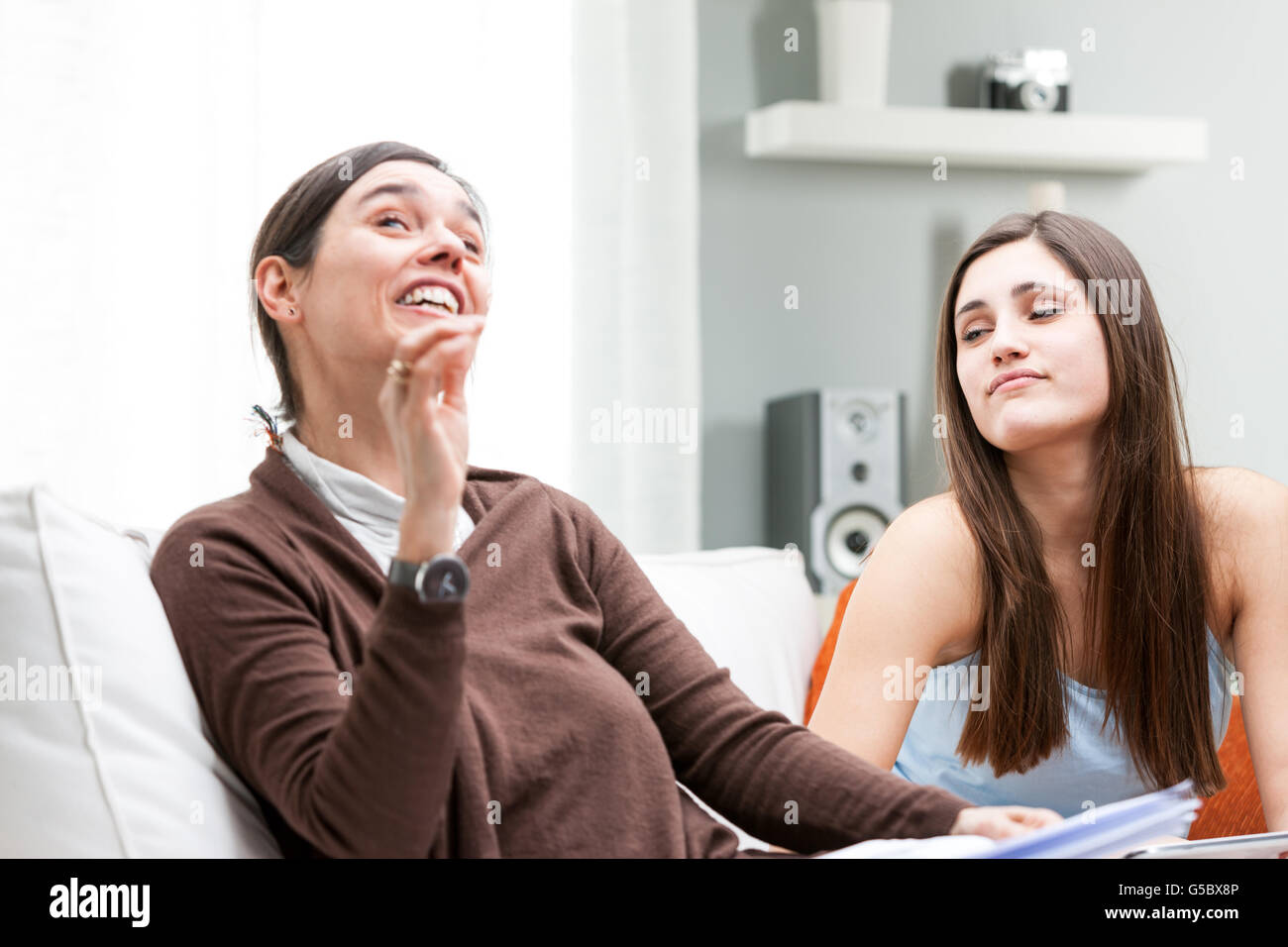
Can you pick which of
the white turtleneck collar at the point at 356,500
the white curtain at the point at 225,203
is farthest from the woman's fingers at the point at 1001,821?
the white curtain at the point at 225,203

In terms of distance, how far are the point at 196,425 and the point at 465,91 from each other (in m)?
0.96

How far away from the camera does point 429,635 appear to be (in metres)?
0.91

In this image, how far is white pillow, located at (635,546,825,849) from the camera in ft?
5.80

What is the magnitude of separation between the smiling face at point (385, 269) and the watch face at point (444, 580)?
328 millimetres

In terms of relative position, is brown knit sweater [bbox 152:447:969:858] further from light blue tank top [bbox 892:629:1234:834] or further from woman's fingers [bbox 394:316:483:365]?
light blue tank top [bbox 892:629:1234:834]

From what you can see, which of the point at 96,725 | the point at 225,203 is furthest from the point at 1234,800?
the point at 225,203

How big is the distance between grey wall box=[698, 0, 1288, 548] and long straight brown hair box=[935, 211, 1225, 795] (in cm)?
180

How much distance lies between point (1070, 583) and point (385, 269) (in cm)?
91

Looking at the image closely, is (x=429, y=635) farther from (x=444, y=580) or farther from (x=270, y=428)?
(x=270, y=428)

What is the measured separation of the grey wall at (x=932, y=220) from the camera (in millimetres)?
3457

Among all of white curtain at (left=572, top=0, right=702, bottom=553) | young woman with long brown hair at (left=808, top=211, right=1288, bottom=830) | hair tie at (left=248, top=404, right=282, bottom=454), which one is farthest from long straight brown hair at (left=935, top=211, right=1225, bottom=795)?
→ white curtain at (left=572, top=0, right=702, bottom=553)

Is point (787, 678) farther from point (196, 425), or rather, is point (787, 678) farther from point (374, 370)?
point (196, 425)

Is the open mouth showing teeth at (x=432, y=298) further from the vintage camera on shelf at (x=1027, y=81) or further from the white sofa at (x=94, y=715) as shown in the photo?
the vintage camera on shelf at (x=1027, y=81)
